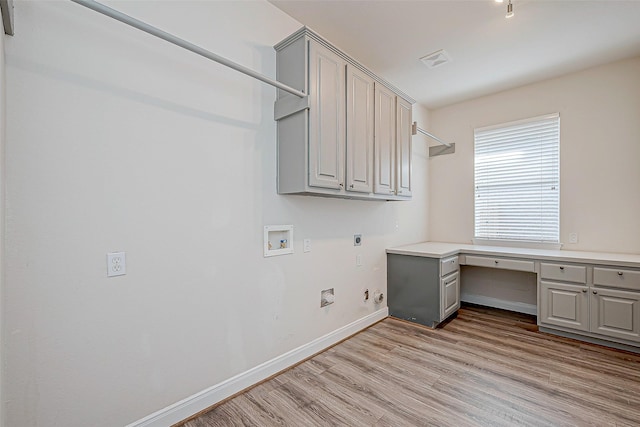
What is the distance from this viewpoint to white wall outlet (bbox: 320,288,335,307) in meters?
2.69

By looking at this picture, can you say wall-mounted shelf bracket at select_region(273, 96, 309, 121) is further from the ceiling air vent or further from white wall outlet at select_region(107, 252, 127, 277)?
the ceiling air vent

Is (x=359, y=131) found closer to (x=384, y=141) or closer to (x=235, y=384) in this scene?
(x=384, y=141)

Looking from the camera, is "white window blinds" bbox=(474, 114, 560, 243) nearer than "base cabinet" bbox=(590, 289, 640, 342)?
No

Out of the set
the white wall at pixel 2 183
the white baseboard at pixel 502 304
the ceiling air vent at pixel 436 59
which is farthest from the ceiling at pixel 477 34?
the white baseboard at pixel 502 304

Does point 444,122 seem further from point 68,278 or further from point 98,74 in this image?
point 68,278

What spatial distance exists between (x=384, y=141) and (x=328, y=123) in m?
0.82

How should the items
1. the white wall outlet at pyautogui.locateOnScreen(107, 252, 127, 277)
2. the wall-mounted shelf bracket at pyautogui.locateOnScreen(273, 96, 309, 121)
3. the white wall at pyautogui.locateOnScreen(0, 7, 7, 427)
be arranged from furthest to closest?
1. the wall-mounted shelf bracket at pyautogui.locateOnScreen(273, 96, 309, 121)
2. the white wall outlet at pyautogui.locateOnScreen(107, 252, 127, 277)
3. the white wall at pyautogui.locateOnScreen(0, 7, 7, 427)

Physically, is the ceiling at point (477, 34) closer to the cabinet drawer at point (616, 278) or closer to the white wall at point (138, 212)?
the white wall at point (138, 212)

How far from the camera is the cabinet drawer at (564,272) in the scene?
2773 mm

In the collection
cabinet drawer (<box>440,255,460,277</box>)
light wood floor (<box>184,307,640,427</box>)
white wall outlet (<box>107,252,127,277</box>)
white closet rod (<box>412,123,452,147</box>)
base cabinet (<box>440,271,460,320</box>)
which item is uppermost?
white closet rod (<box>412,123,452,147</box>)

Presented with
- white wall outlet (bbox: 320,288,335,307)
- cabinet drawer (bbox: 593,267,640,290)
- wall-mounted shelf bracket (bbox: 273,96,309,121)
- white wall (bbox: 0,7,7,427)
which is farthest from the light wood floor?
wall-mounted shelf bracket (bbox: 273,96,309,121)

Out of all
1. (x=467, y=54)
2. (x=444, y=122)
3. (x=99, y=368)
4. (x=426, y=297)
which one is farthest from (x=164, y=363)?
(x=444, y=122)

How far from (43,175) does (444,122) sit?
4403mm

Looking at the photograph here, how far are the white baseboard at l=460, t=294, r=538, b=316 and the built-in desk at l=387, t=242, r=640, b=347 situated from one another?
65cm
